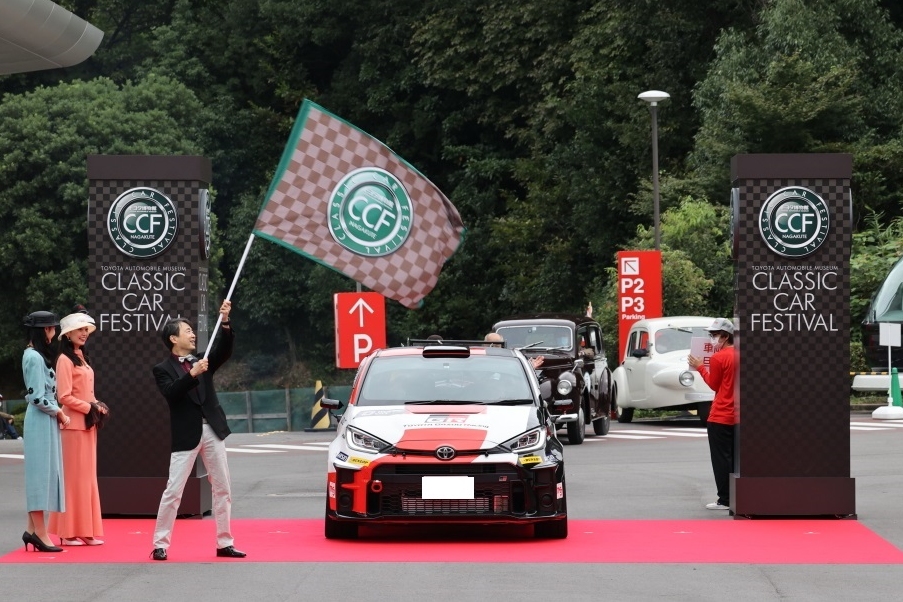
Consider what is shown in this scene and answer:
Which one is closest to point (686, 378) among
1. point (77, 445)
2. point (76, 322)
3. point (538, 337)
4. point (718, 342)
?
point (538, 337)

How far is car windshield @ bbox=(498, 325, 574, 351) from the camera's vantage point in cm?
2739

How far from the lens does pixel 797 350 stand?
49.0 feet

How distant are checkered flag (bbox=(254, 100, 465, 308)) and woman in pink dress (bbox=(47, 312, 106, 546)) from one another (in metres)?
2.88

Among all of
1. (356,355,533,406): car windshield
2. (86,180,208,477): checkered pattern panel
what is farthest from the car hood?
(86,180,208,477): checkered pattern panel

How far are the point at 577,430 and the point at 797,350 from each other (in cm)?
1145

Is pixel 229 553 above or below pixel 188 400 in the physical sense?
below

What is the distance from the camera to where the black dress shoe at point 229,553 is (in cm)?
1251

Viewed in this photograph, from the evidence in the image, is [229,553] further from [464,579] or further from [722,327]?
[722,327]

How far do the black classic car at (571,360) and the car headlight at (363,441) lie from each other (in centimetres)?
1219

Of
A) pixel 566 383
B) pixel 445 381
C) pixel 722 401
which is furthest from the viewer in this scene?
pixel 566 383

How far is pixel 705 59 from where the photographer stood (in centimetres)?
5253

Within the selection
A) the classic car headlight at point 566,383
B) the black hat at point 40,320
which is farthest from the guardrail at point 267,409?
the black hat at point 40,320

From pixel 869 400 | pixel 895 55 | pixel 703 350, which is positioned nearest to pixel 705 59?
pixel 895 55

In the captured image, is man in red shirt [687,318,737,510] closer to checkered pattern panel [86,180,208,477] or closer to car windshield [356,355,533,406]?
car windshield [356,355,533,406]
